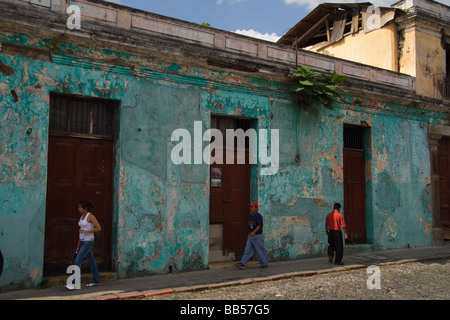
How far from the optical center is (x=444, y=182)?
13.0 m

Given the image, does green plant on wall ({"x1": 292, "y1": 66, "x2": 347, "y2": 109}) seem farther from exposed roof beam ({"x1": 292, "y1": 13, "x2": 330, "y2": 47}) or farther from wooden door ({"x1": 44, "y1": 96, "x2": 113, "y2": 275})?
exposed roof beam ({"x1": 292, "y1": 13, "x2": 330, "y2": 47})

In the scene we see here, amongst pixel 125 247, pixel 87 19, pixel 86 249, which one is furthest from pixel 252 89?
pixel 86 249

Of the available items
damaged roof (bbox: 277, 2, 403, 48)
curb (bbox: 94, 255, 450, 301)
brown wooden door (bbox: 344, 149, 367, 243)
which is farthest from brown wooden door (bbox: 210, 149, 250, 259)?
damaged roof (bbox: 277, 2, 403, 48)

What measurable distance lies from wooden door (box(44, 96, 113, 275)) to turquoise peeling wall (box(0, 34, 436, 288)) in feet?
1.07

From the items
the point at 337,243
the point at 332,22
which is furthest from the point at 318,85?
the point at 332,22

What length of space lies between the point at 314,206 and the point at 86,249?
18.8 feet

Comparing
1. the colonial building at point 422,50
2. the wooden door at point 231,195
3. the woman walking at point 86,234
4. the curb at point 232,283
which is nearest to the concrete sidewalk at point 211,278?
the curb at point 232,283

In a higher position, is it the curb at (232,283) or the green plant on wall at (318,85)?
the green plant on wall at (318,85)

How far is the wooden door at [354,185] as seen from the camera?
11227mm

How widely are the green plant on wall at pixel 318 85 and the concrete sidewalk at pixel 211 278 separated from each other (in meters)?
3.85

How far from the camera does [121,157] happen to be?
7715 mm

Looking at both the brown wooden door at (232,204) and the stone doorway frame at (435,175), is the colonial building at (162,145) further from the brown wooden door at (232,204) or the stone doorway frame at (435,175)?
the stone doorway frame at (435,175)

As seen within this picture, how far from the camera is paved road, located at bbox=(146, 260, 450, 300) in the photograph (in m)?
6.39
